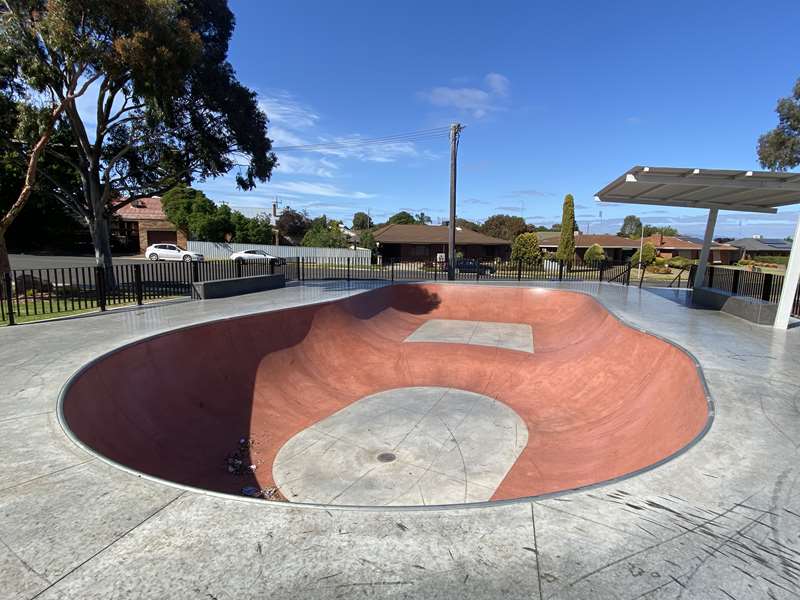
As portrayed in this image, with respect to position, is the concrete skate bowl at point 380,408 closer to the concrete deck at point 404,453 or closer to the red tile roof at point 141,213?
the concrete deck at point 404,453

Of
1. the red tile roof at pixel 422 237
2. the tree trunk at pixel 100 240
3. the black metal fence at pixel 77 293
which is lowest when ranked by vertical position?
the black metal fence at pixel 77 293

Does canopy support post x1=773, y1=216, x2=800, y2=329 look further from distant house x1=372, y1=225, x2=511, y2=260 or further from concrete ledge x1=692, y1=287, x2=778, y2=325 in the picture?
distant house x1=372, y1=225, x2=511, y2=260

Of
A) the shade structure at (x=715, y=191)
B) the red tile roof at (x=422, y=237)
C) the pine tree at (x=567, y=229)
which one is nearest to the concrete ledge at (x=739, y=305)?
the shade structure at (x=715, y=191)

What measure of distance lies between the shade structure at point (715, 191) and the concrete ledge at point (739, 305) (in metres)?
0.39

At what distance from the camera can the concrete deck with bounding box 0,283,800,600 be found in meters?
2.31

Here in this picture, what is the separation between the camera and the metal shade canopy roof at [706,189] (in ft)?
29.4

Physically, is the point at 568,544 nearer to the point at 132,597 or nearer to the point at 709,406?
the point at 132,597

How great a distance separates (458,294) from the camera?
17891mm

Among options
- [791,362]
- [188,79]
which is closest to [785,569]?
[791,362]

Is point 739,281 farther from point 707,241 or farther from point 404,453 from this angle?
point 404,453

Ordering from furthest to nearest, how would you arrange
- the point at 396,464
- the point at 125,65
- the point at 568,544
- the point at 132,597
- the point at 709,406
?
the point at 125,65 < the point at 396,464 < the point at 709,406 < the point at 568,544 < the point at 132,597

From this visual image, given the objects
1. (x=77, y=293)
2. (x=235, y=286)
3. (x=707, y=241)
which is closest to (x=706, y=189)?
(x=707, y=241)

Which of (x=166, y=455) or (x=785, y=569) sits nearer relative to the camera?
(x=785, y=569)

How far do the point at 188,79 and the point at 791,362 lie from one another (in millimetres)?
20087
